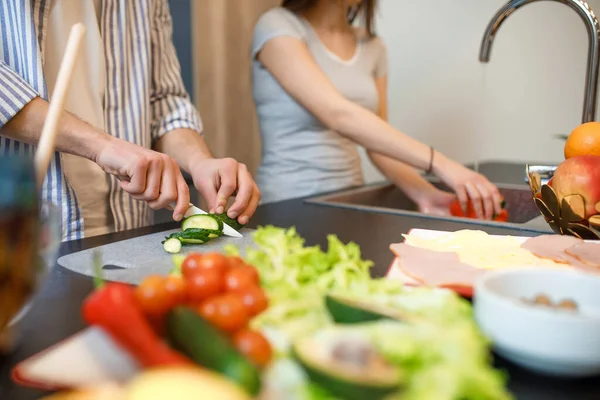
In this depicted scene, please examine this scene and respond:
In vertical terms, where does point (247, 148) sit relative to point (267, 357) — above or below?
below

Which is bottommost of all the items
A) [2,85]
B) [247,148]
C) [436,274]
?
[247,148]

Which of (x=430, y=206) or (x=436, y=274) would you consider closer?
(x=436, y=274)

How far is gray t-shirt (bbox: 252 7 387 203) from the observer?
206 centimetres

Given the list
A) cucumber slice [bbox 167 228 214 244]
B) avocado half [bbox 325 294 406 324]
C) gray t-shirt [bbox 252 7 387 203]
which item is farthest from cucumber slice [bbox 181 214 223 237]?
gray t-shirt [bbox 252 7 387 203]

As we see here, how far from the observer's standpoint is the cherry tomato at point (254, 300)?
21.3 inches

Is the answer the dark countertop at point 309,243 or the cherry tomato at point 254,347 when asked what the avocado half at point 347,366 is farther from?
the dark countertop at point 309,243

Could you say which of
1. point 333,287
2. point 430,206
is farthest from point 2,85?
point 430,206

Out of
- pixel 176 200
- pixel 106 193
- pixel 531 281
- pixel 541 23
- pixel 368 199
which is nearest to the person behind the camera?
pixel 531 281

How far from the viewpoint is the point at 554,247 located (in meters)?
0.88

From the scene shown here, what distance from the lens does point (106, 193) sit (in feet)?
4.86

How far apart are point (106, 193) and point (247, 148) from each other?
2.11 m

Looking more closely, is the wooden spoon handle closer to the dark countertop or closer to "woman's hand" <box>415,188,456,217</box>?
the dark countertop

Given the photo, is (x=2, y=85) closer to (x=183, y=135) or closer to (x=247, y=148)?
(x=183, y=135)

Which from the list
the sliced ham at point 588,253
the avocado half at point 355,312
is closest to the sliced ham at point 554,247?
the sliced ham at point 588,253
